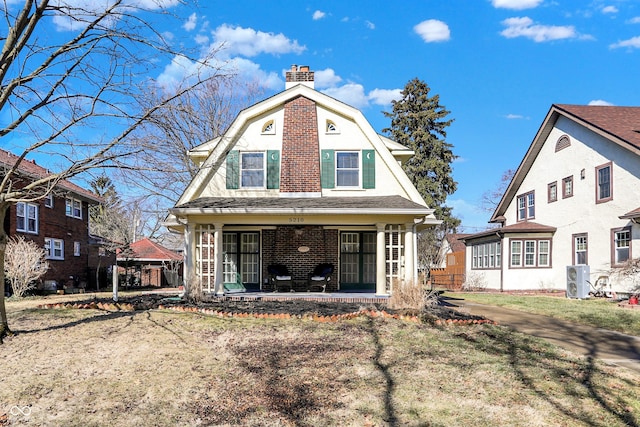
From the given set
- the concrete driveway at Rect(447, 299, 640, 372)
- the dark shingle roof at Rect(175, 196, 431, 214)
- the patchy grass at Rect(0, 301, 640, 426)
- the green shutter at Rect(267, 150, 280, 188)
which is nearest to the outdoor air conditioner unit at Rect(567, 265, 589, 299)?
the concrete driveway at Rect(447, 299, 640, 372)

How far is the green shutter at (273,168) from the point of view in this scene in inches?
603

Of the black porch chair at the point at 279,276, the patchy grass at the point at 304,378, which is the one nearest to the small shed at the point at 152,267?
the black porch chair at the point at 279,276

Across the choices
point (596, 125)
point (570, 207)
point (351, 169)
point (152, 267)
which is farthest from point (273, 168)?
point (152, 267)

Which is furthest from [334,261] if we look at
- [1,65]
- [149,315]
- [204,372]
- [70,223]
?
[70,223]

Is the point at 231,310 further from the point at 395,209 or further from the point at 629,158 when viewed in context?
the point at 629,158

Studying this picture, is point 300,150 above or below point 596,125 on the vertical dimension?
below

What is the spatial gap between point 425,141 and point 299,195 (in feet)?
77.4

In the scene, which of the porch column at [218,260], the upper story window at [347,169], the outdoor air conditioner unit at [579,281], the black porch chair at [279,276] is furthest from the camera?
the outdoor air conditioner unit at [579,281]

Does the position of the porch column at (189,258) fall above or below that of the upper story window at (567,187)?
below

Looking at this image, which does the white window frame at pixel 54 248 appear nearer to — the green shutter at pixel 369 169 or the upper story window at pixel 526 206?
the green shutter at pixel 369 169

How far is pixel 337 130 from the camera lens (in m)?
15.6

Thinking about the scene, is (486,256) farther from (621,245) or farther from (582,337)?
(582,337)

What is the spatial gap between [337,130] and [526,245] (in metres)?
13.7

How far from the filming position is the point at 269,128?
618 inches
